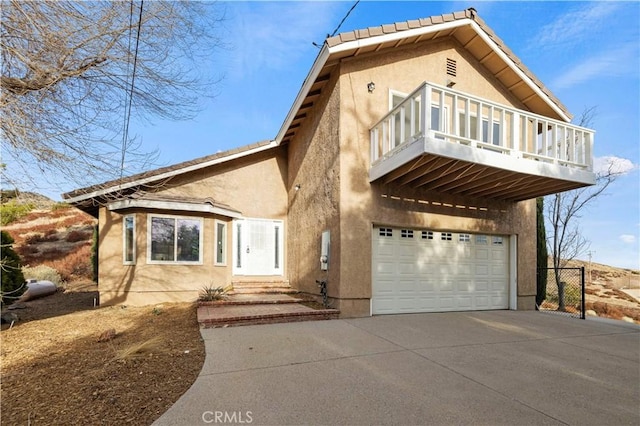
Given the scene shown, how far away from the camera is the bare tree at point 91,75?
5086 mm

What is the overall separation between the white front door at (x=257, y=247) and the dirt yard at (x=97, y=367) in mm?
3742

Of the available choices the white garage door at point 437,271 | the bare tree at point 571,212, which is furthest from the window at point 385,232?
the bare tree at point 571,212

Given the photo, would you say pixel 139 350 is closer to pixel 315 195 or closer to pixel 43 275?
pixel 315 195

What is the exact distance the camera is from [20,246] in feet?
62.2

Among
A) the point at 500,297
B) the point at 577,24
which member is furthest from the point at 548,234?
the point at 577,24

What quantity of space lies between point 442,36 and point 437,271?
664 centimetres

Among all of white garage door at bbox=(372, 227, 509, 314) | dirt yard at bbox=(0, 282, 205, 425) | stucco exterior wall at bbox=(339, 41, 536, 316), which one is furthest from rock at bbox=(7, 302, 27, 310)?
white garage door at bbox=(372, 227, 509, 314)

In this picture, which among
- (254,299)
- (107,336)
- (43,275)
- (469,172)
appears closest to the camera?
(107,336)

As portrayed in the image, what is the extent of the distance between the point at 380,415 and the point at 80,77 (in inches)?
276

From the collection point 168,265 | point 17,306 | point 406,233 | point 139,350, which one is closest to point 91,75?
point 139,350

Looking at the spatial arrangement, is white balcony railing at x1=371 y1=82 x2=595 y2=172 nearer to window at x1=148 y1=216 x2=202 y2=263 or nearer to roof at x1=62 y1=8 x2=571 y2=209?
roof at x1=62 y1=8 x2=571 y2=209

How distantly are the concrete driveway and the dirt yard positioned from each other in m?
0.35

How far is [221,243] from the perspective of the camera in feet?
34.6

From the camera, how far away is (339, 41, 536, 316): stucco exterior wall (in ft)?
26.2
